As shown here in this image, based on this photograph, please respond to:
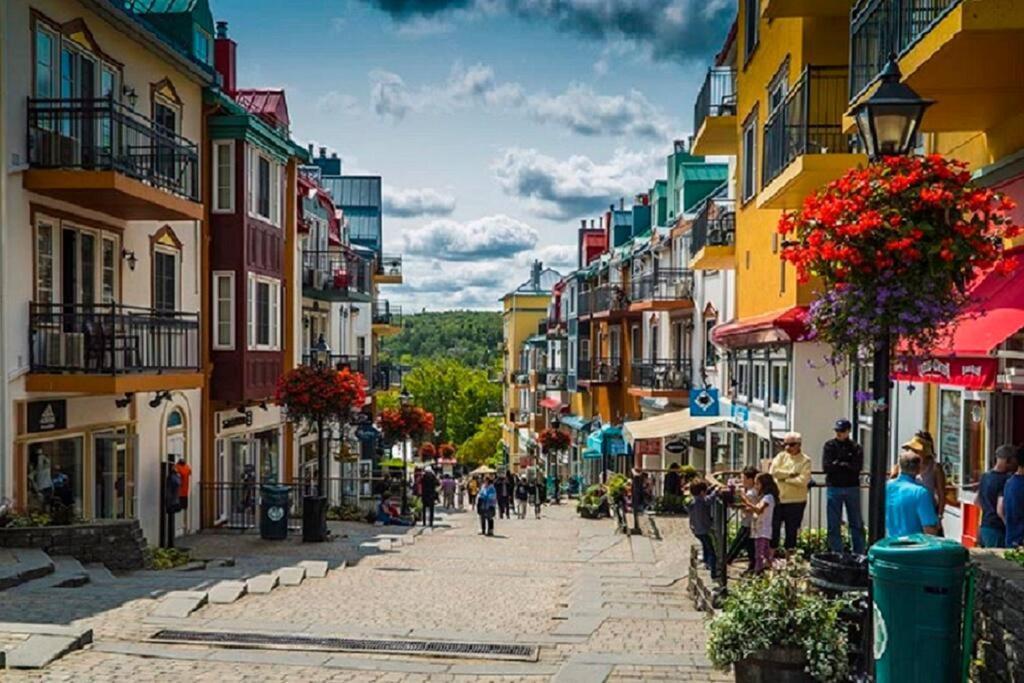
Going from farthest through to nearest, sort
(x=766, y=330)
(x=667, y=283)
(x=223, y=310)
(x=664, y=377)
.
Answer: (x=667, y=283)
(x=664, y=377)
(x=223, y=310)
(x=766, y=330)

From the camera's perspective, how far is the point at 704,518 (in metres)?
13.5

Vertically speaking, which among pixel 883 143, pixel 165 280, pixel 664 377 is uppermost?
pixel 883 143

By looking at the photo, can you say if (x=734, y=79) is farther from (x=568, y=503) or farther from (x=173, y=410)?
(x=568, y=503)

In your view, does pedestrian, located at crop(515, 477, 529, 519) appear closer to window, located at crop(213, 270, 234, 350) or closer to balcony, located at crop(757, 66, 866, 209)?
window, located at crop(213, 270, 234, 350)

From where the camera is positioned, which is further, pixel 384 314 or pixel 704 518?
pixel 384 314

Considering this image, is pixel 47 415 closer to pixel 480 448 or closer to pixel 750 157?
pixel 750 157

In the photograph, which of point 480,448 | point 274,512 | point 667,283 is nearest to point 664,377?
point 667,283

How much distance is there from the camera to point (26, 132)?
17.3 meters

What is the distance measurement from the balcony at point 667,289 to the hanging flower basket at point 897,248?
2704 centimetres

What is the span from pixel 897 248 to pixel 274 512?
16370 millimetres

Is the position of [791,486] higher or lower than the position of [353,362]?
lower

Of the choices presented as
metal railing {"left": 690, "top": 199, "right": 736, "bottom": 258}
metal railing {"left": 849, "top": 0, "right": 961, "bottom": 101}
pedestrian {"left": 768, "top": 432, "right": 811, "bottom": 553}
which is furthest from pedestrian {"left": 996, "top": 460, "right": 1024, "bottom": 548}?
metal railing {"left": 690, "top": 199, "right": 736, "bottom": 258}

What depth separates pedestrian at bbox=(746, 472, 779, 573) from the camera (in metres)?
11.9

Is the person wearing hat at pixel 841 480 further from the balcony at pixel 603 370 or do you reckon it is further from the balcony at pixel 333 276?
the balcony at pixel 603 370
